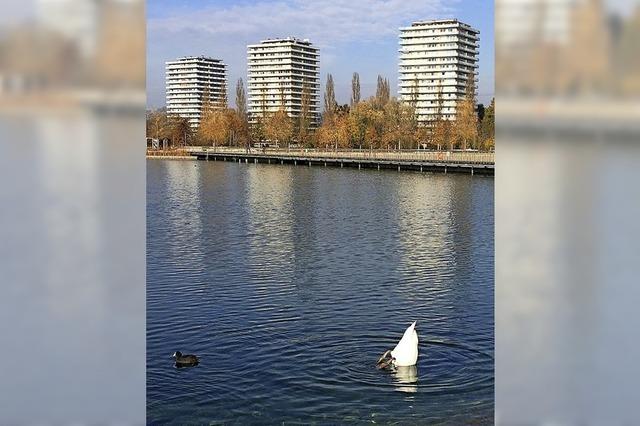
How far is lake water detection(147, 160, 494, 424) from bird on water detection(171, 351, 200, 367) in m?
0.08

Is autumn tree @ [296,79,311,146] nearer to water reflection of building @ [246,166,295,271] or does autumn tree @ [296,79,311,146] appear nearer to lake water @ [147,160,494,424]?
water reflection of building @ [246,166,295,271]

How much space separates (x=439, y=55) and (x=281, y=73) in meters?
11.6

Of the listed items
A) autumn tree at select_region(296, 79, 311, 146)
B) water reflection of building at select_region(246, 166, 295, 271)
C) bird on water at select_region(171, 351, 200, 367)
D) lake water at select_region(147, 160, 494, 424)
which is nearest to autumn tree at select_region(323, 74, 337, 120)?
autumn tree at select_region(296, 79, 311, 146)

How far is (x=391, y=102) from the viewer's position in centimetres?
4209

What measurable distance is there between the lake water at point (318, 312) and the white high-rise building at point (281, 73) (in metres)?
35.6

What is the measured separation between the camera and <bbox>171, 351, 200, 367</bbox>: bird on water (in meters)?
6.36

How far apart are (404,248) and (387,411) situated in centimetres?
710

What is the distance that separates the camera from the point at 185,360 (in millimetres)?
6379

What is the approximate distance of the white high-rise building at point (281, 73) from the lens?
52.7 m

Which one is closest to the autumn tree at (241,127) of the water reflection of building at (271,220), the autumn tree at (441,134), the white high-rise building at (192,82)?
the white high-rise building at (192,82)

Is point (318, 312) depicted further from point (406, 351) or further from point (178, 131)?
point (178, 131)
